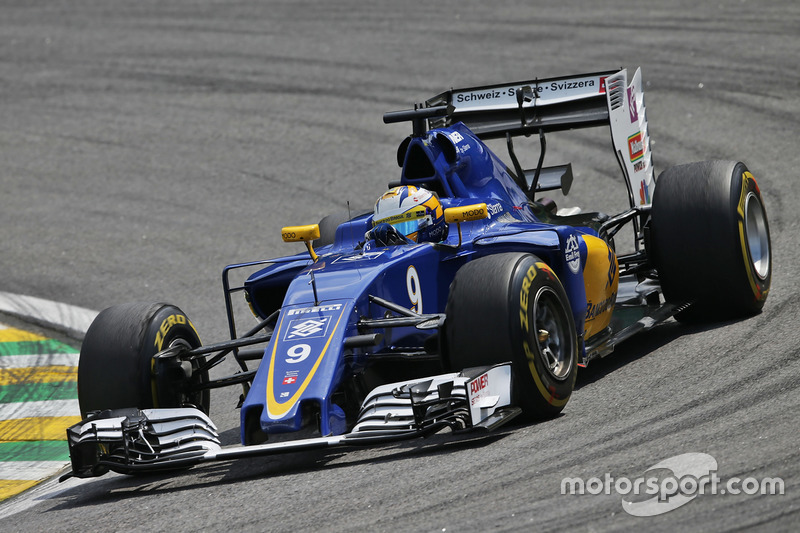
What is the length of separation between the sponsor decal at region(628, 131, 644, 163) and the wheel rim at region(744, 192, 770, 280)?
4.17 ft

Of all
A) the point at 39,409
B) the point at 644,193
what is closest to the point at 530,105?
the point at 644,193

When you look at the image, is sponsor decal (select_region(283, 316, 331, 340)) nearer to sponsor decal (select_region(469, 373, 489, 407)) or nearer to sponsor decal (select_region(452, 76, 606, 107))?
sponsor decal (select_region(469, 373, 489, 407))

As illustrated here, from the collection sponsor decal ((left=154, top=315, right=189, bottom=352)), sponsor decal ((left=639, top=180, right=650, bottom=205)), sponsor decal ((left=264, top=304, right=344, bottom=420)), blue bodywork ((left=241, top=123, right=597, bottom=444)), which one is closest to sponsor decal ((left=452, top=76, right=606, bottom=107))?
sponsor decal ((left=639, top=180, right=650, bottom=205))

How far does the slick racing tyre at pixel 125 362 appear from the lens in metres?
7.05

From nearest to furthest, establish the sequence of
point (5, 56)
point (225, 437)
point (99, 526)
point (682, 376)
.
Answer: point (99, 526) < point (682, 376) < point (225, 437) < point (5, 56)

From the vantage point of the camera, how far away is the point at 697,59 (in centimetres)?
1730

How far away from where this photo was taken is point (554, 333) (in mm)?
7074

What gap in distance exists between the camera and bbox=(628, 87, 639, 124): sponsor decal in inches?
384

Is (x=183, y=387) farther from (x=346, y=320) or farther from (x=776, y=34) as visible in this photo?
(x=776, y=34)

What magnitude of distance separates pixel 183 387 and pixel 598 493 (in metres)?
3.27

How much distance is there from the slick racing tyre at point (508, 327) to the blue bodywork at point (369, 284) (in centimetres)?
43

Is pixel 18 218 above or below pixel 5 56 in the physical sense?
below

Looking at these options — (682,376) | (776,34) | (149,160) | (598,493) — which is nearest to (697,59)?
(776,34)

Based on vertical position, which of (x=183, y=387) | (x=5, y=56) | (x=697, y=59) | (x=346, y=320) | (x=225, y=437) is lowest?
(x=225, y=437)
